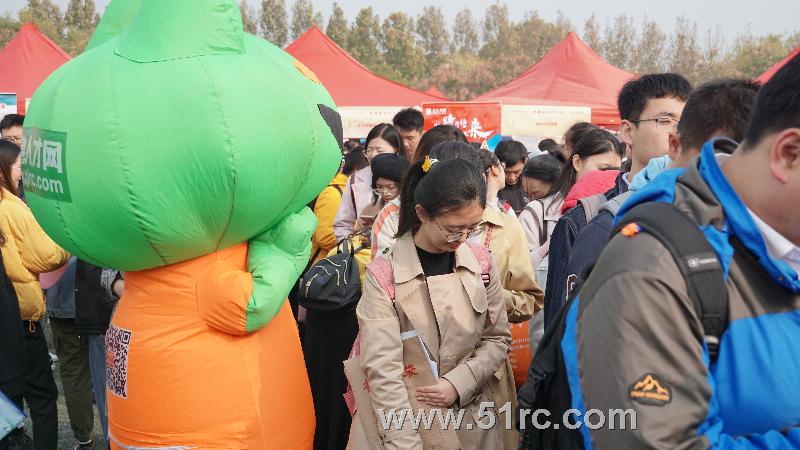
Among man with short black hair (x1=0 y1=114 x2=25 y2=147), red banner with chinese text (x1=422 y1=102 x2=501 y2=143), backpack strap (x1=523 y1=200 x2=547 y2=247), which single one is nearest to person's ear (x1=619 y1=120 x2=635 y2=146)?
backpack strap (x1=523 y1=200 x2=547 y2=247)

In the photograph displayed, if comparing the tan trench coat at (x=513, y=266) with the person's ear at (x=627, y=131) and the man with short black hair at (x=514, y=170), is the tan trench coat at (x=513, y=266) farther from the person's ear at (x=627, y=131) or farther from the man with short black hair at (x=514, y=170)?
the man with short black hair at (x=514, y=170)

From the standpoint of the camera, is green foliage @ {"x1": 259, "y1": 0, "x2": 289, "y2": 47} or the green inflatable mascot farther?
green foliage @ {"x1": 259, "y1": 0, "x2": 289, "y2": 47}

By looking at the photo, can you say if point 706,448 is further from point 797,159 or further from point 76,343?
point 76,343

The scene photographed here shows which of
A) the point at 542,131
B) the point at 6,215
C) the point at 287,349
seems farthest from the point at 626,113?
the point at 542,131

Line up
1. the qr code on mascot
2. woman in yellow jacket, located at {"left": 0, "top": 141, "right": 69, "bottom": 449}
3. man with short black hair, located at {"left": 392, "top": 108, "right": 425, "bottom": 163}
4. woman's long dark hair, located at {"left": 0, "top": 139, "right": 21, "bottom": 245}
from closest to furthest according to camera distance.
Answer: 1. the qr code on mascot
2. woman in yellow jacket, located at {"left": 0, "top": 141, "right": 69, "bottom": 449}
3. woman's long dark hair, located at {"left": 0, "top": 139, "right": 21, "bottom": 245}
4. man with short black hair, located at {"left": 392, "top": 108, "right": 425, "bottom": 163}

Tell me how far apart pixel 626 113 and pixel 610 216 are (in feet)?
2.39

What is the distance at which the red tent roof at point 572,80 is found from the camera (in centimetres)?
1441

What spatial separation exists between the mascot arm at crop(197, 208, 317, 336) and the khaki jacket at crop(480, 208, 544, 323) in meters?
0.81

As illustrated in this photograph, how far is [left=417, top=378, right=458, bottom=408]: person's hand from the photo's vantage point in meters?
2.62

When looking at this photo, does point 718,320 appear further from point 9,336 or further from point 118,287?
point 9,336

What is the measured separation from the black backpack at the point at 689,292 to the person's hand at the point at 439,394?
3.35 feet

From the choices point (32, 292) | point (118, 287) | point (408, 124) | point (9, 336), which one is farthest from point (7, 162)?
point (408, 124)

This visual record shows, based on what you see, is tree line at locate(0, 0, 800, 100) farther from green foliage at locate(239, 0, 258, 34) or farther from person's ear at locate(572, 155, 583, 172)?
person's ear at locate(572, 155, 583, 172)

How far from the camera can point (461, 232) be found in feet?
8.95
